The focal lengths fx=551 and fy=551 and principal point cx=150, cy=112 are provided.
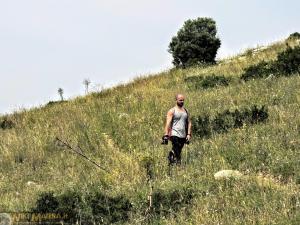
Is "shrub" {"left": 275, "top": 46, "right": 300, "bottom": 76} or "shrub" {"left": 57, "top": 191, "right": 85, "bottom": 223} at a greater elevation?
"shrub" {"left": 275, "top": 46, "right": 300, "bottom": 76}

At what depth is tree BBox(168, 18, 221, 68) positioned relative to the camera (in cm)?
3198

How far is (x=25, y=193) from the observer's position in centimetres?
1049

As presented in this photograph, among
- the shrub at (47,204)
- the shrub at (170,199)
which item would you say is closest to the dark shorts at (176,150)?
the shrub at (170,199)

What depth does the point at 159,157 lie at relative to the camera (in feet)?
38.8

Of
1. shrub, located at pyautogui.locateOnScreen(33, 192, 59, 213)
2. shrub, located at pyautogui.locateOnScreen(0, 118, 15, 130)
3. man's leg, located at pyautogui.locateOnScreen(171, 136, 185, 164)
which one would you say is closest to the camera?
shrub, located at pyautogui.locateOnScreen(33, 192, 59, 213)

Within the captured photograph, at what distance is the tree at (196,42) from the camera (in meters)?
32.0

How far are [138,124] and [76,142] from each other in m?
1.85

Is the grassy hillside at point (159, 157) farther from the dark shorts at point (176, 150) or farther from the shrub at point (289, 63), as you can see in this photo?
the shrub at point (289, 63)

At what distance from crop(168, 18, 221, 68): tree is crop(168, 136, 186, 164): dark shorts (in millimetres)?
20276

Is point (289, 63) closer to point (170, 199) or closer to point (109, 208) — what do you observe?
point (170, 199)

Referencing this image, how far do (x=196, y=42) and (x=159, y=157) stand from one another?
20.9 meters

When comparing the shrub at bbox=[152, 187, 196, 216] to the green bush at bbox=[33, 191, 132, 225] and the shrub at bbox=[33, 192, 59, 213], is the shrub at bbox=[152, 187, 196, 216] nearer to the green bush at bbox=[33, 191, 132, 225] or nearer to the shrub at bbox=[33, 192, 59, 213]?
the green bush at bbox=[33, 191, 132, 225]

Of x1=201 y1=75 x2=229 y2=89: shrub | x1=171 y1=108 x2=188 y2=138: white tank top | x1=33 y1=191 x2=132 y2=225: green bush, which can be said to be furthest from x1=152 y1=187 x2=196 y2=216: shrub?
x1=201 y1=75 x2=229 y2=89: shrub

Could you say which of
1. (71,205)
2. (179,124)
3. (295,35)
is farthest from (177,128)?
(295,35)
